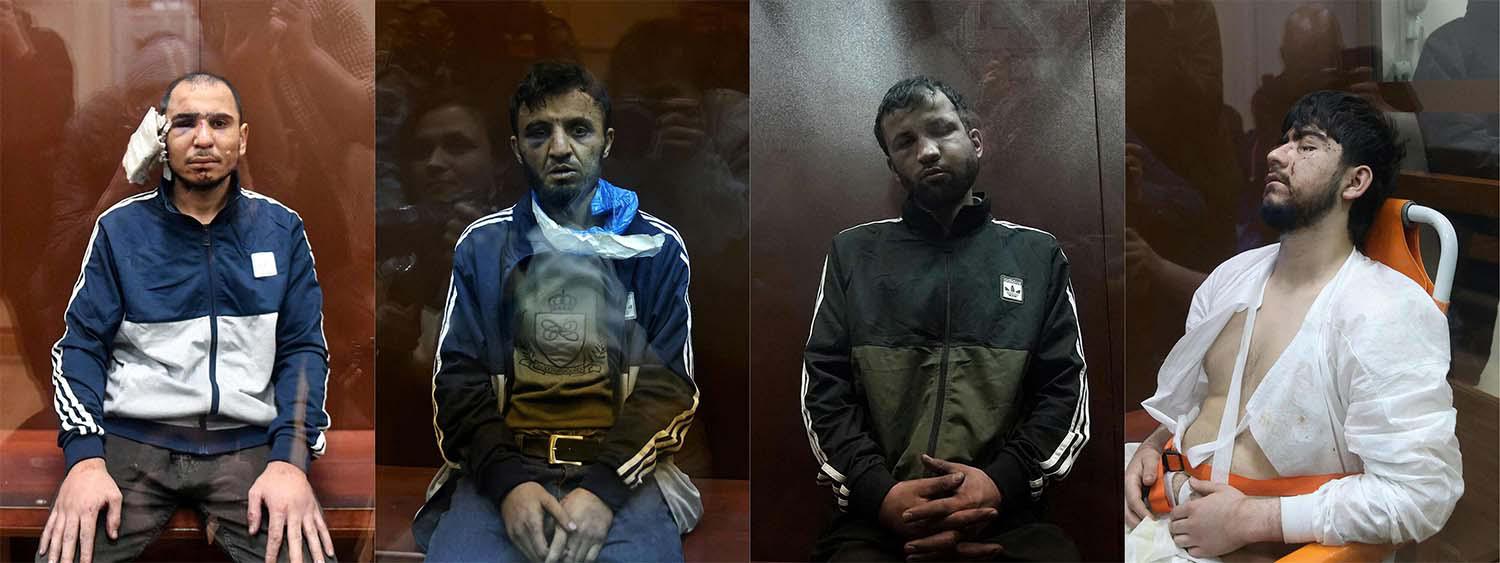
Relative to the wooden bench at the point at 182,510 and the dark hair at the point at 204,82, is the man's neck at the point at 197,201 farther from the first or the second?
the wooden bench at the point at 182,510

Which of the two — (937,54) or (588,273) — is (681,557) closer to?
(588,273)

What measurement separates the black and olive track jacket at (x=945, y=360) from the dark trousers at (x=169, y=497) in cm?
135

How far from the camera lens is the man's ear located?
334 cm

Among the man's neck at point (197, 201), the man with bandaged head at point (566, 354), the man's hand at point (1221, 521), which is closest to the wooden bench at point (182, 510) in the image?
the man with bandaged head at point (566, 354)

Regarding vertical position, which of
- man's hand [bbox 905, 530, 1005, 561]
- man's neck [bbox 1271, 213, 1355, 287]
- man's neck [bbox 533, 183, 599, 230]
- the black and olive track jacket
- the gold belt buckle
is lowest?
man's hand [bbox 905, 530, 1005, 561]

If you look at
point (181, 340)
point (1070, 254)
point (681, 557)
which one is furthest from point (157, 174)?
point (1070, 254)

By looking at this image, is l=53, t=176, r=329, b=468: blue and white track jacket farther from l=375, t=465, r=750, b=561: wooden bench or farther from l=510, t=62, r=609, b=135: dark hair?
l=510, t=62, r=609, b=135: dark hair

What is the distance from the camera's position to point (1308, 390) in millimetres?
3328

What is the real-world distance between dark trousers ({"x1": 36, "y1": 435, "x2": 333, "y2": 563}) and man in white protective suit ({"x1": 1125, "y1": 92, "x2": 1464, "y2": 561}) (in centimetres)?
214

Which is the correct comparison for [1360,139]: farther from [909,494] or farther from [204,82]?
[204,82]

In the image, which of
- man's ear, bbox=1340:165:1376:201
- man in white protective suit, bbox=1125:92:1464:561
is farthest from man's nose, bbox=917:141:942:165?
man's ear, bbox=1340:165:1376:201

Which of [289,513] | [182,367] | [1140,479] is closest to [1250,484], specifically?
[1140,479]

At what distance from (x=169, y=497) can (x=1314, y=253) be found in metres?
2.78

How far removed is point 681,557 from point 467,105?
1210mm
